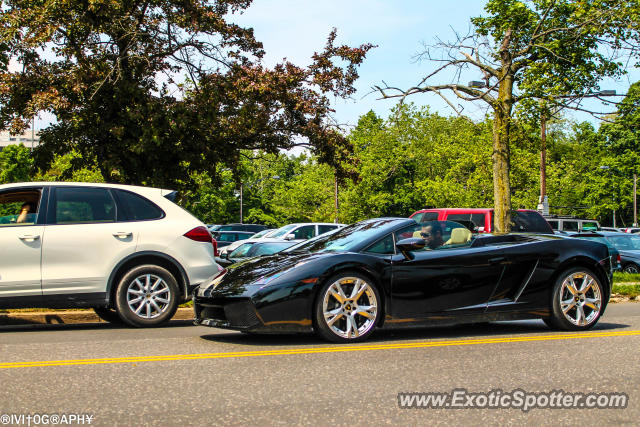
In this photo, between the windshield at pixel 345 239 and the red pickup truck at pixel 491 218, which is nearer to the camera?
the windshield at pixel 345 239

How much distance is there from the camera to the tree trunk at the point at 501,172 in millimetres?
18391

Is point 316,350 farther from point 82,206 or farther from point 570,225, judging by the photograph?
point 570,225

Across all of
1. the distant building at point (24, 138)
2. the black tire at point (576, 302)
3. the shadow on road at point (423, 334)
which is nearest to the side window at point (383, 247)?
the shadow on road at point (423, 334)

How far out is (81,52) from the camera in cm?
1448

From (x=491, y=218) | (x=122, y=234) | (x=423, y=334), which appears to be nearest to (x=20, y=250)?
(x=122, y=234)

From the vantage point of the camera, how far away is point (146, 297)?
27.9 ft

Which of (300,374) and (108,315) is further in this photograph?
(108,315)

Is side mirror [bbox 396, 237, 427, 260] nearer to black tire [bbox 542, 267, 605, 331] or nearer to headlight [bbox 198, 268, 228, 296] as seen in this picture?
black tire [bbox 542, 267, 605, 331]

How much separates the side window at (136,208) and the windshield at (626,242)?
19712 millimetres

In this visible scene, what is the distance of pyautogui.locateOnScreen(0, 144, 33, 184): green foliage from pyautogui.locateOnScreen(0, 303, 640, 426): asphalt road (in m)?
56.0

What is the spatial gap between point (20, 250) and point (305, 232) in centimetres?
1490

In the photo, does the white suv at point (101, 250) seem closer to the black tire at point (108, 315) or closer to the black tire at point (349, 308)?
the black tire at point (108, 315)

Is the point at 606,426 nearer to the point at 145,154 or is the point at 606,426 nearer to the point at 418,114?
the point at 145,154

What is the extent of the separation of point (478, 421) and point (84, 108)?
12162 millimetres
